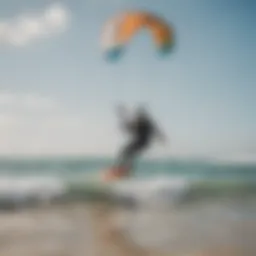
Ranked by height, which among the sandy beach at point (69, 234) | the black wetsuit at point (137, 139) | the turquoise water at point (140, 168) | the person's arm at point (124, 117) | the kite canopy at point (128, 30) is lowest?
the sandy beach at point (69, 234)

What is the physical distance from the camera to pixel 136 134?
4.48ft

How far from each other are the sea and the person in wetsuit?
3cm

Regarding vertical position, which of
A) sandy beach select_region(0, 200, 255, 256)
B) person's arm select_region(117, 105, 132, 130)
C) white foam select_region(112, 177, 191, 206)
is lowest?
sandy beach select_region(0, 200, 255, 256)

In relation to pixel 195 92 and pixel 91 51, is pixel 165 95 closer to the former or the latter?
pixel 195 92

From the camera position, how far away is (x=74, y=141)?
1355mm

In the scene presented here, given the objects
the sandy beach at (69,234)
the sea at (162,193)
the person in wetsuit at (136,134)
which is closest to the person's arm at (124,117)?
the person in wetsuit at (136,134)

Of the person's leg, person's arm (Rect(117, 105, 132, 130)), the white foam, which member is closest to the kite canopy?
person's arm (Rect(117, 105, 132, 130))

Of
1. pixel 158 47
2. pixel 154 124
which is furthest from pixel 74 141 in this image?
pixel 158 47

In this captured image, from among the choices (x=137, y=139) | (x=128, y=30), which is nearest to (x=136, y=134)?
(x=137, y=139)

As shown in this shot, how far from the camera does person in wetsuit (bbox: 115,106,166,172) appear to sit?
1.36m

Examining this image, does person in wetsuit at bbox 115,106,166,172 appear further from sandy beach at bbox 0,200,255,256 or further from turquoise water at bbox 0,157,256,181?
sandy beach at bbox 0,200,255,256

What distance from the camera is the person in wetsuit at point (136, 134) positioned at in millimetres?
1361

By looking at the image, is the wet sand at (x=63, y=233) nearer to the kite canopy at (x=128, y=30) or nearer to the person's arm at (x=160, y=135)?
the person's arm at (x=160, y=135)

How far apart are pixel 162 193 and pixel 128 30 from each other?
44 centimetres
